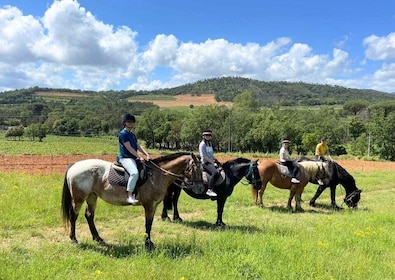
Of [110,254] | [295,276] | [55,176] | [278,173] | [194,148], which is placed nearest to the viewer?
[295,276]

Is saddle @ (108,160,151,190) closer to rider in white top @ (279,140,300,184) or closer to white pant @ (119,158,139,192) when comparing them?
white pant @ (119,158,139,192)

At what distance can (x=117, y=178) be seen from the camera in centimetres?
717

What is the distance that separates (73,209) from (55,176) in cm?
870

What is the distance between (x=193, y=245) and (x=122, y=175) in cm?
205

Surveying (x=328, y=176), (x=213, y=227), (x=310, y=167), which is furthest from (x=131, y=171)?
(x=328, y=176)

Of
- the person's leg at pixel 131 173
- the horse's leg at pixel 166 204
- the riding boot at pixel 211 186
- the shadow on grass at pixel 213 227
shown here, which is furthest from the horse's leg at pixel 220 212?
the person's leg at pixel 131 173

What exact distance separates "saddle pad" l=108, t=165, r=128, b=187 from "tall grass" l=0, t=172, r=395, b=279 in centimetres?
130

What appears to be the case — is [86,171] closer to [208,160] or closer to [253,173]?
[208,160]

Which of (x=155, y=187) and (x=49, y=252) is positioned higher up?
(x=155, y=187)

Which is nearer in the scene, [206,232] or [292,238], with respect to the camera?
[292,238]

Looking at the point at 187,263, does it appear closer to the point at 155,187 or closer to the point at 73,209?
the point at 155,187

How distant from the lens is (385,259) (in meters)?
6.69

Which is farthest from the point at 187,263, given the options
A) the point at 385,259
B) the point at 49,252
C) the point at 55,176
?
the point at 55,176

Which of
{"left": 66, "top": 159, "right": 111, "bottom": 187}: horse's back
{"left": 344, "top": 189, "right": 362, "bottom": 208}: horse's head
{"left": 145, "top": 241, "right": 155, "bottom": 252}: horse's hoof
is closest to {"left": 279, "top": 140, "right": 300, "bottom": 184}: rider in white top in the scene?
{"left": 344, "top": 189, "right": 362, "bottom": 208}: horse's head
